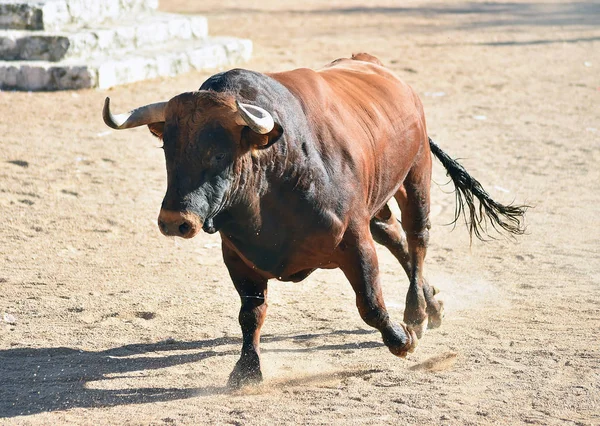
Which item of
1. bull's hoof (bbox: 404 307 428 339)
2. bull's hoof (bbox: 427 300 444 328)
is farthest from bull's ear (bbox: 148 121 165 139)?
bull's hoof (bbox: 427 300 444 328)

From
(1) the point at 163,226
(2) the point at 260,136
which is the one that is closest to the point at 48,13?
(2) the point at 260,136

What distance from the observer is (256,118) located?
176 inches

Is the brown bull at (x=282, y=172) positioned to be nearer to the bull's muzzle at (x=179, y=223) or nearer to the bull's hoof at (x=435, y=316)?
the bull's muzzle at (x=179, y=223)

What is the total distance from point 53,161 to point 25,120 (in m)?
1.55

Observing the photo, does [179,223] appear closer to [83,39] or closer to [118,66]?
[118,66]

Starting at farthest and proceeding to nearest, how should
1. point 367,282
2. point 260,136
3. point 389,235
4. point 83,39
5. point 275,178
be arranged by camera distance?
point 83,39
point 389,235
point 367,282
point 275,178
point 260,136

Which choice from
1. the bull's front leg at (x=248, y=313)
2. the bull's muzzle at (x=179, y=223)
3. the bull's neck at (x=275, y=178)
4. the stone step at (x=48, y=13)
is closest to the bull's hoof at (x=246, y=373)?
the bull's front leg at (x=248, y=313)

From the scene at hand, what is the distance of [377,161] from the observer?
221 inches

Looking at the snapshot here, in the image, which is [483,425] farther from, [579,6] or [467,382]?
[579,6]

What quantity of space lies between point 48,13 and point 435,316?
8024mm

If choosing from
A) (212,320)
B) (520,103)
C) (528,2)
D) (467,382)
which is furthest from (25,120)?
(528,2)

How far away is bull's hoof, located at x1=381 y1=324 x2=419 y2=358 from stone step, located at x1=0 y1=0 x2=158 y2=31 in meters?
8.59

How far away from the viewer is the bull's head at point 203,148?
14.6ft

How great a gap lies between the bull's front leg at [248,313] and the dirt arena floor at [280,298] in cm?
14
